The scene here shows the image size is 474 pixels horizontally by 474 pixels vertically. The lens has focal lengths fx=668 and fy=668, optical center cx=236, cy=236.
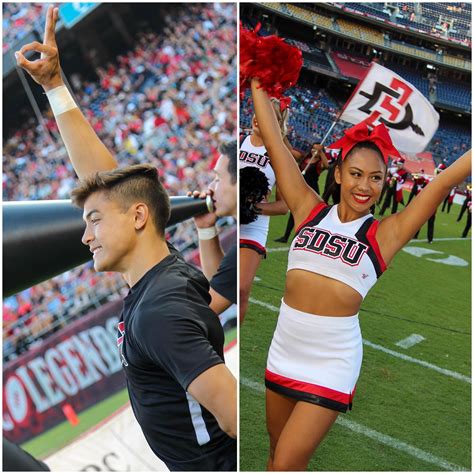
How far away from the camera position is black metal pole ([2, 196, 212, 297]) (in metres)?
1.87

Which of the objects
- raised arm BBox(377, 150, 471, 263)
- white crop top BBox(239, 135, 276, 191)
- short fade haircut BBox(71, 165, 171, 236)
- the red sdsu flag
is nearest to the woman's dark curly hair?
raised arm BBox(377, 150, 471, 263)

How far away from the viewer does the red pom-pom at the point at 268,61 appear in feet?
6.77

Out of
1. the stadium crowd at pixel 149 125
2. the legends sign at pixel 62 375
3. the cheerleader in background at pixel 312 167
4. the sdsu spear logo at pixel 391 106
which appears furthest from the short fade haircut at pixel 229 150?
the legends sign at pixel 62 375

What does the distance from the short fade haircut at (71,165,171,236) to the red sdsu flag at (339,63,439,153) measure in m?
0.80

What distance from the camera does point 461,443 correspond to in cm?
248

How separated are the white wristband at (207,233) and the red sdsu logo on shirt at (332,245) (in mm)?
333

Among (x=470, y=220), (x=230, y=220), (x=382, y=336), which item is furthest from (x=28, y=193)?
(x=470, y=220)

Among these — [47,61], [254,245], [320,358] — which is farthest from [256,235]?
[47,61]

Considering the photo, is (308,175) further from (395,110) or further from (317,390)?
(317,390)

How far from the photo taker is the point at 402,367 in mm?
2537

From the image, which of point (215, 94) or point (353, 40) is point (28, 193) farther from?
point (353, 40)

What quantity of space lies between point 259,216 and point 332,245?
0.37m

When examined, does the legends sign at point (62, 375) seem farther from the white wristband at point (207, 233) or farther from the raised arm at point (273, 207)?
the raised arm at point (273, 207)

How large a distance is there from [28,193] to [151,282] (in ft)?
2.27
